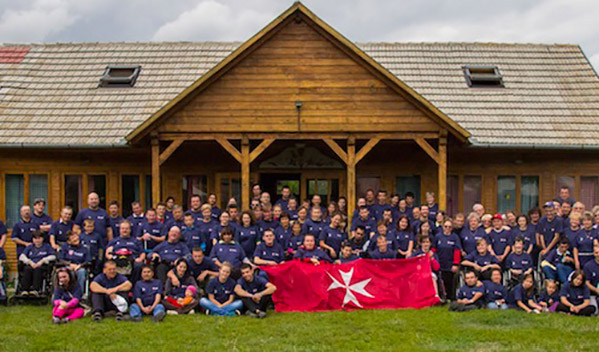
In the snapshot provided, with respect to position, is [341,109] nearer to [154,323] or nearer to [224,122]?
[224,122]

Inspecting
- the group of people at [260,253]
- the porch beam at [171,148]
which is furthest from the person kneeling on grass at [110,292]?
the porch beam at [171,148]

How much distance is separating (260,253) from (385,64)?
966 centimetres

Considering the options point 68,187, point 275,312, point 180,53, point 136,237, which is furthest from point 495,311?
point 180,53

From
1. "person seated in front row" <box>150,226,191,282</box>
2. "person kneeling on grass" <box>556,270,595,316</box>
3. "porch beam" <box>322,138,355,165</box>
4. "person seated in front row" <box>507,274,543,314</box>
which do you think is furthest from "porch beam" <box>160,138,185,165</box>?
"person kneeling on grass" <box>556,270,595,316</box>

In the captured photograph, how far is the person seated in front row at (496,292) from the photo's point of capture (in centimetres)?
1051

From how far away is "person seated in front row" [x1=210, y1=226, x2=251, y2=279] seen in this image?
35.7ft

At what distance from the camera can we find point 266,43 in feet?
44.3

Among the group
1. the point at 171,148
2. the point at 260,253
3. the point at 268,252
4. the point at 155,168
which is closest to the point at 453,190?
the point at 268,252

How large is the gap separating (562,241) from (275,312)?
16.3 ft

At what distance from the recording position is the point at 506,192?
16328mm

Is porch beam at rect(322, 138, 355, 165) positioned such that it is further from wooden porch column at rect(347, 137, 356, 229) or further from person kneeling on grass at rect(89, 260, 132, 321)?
person kneeling on grass at rect(89, 260, 132, 321)

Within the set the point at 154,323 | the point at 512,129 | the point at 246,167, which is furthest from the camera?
the point at 512,129

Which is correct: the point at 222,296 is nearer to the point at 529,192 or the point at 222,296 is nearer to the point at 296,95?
the point at 296,95

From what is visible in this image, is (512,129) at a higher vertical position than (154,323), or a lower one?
higher
